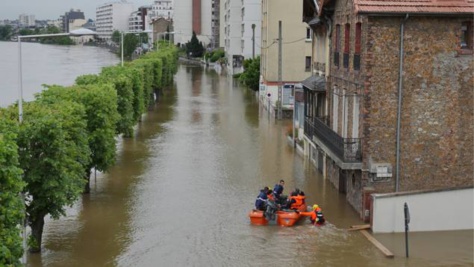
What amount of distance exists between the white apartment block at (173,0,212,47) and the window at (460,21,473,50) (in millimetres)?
158611

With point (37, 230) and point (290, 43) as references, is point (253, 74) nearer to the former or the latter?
point (290, 43)

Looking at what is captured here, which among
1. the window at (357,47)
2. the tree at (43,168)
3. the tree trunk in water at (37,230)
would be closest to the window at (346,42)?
the window at (357,47)

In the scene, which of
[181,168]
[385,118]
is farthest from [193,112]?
[385,118]

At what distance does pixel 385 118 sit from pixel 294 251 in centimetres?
586

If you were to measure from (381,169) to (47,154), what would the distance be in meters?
10.9

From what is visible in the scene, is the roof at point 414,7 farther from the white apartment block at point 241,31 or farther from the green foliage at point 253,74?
the white apartment block at point 241,31

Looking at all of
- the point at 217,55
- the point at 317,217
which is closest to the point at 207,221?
the point at 317,217

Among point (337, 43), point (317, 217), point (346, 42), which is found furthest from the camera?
point (337, 43)

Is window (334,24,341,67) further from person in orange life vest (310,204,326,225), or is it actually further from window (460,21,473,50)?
person in orange life vest (310,204,326,225)

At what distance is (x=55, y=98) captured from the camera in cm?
2716

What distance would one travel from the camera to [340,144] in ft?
83.5

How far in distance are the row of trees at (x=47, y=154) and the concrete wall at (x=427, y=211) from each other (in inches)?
376

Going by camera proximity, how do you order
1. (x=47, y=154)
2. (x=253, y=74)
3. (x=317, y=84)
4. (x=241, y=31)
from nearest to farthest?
(x=47, y=154), (x=317, y=84), (x=253, y=74), (x=241, y=31)

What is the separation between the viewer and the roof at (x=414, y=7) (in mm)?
23469
